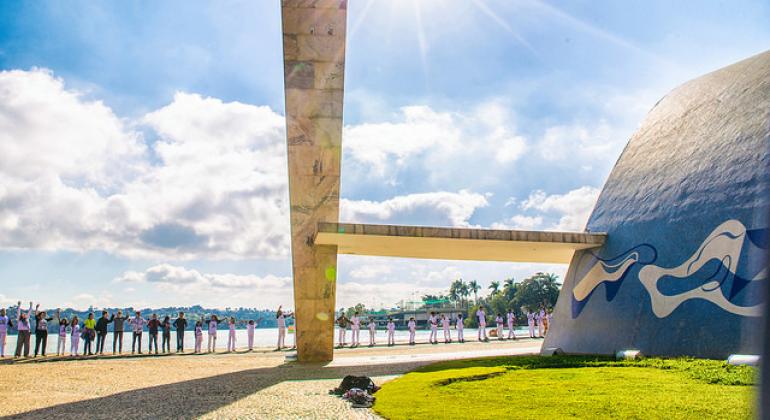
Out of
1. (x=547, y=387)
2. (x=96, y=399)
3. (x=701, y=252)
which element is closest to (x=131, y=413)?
(x=96, y=399)

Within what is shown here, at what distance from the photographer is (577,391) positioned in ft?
30.1

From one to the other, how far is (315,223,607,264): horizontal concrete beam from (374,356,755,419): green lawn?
452 cm

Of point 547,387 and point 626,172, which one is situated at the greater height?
point 626,172

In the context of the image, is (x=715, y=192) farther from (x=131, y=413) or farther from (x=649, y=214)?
(x=131, y=413)

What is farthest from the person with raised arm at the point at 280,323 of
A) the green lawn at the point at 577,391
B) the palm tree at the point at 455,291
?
the palm tree at the point at 455,291

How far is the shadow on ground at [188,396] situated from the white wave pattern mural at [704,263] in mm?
6766

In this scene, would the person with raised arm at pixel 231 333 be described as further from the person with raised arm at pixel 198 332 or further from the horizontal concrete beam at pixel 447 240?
the horizontal concrete beam at pixel 447 240

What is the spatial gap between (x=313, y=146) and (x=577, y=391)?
995 cm

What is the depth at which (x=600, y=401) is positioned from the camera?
26.8ft

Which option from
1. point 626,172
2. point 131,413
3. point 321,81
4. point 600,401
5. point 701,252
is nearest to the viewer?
point 600,401

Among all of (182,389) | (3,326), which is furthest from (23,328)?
(182,389)

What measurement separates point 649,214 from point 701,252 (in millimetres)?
2358

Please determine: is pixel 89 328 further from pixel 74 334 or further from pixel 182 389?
pixel 182 389

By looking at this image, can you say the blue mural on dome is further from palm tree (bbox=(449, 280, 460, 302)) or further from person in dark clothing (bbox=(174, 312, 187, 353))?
palm tree (bbox=(449, 280, 460, 302))
